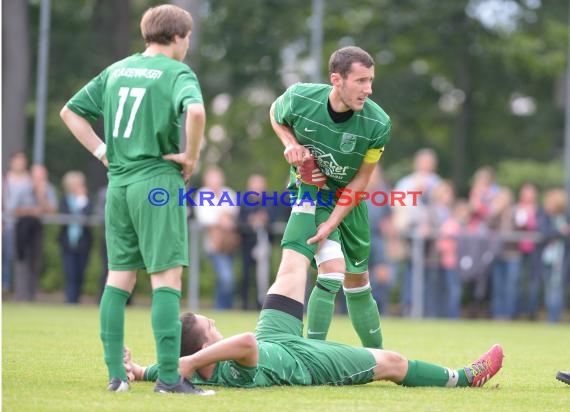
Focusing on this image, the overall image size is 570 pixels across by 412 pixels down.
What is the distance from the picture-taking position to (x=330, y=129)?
798cm

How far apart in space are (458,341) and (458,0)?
17601 mm

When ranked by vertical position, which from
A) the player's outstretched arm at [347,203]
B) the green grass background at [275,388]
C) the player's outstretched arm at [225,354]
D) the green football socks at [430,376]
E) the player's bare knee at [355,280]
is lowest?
the green grass background at [275,388]

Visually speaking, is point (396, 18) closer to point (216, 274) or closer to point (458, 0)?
point (458, 0)

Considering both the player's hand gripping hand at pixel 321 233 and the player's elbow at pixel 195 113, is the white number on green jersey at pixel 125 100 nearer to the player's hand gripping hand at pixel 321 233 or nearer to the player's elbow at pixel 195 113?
the player's elbow at pixel 195 113

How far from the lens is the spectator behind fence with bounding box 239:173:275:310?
18.0 m

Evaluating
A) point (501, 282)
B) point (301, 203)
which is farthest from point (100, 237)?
point (301, 203)

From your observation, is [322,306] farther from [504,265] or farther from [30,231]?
[30,231]

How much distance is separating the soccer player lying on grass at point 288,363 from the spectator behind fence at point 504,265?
1055 centimetres

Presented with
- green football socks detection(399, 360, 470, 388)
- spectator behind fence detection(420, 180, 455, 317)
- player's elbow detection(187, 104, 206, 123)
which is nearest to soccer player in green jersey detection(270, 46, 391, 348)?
green football socks detection(399, 360, 470, 388)

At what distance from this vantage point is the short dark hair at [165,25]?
6.62 meters

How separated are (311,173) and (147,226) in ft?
6.03

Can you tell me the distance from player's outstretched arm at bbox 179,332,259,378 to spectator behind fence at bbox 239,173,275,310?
430 inches

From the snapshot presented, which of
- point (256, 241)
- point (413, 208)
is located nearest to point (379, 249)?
point (413, 208)

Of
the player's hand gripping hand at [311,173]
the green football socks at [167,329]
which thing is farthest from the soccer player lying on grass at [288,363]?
the player's hand gripping hand at [311,173]
